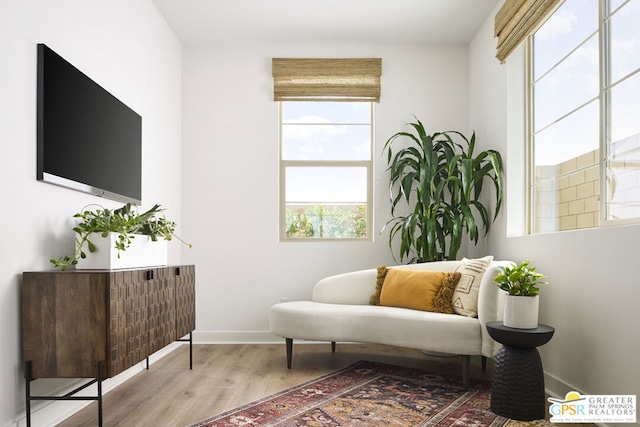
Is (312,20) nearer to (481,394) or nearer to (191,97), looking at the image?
(191,97)

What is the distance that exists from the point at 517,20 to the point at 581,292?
1.83 metres

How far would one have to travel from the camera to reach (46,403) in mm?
2600

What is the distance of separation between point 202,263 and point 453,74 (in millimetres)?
2861

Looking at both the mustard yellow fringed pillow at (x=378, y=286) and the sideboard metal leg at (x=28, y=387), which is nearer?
the sideboard metal leg at (x=28, y=387)

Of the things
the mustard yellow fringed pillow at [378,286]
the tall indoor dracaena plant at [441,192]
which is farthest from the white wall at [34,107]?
the tall indoor dracaena plant at [441,192]

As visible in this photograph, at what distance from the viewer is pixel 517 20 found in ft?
11.8

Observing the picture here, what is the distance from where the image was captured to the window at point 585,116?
2.57 metres

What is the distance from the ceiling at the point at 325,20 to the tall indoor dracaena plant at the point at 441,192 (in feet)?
2.88

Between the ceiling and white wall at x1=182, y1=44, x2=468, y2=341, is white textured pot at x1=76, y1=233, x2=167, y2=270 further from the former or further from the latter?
the ceiling

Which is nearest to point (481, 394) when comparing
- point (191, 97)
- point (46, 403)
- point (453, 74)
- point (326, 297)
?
point (326, 297)

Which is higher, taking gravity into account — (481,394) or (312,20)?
(312,20)

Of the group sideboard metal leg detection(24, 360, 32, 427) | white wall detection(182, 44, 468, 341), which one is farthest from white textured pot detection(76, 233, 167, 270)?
white wall detection(182, 44, 468, 341)

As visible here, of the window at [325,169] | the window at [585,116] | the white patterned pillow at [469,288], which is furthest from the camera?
the window at [325,169]

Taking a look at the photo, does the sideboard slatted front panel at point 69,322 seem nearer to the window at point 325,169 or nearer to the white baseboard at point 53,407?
the white baseboard at point 53,407
